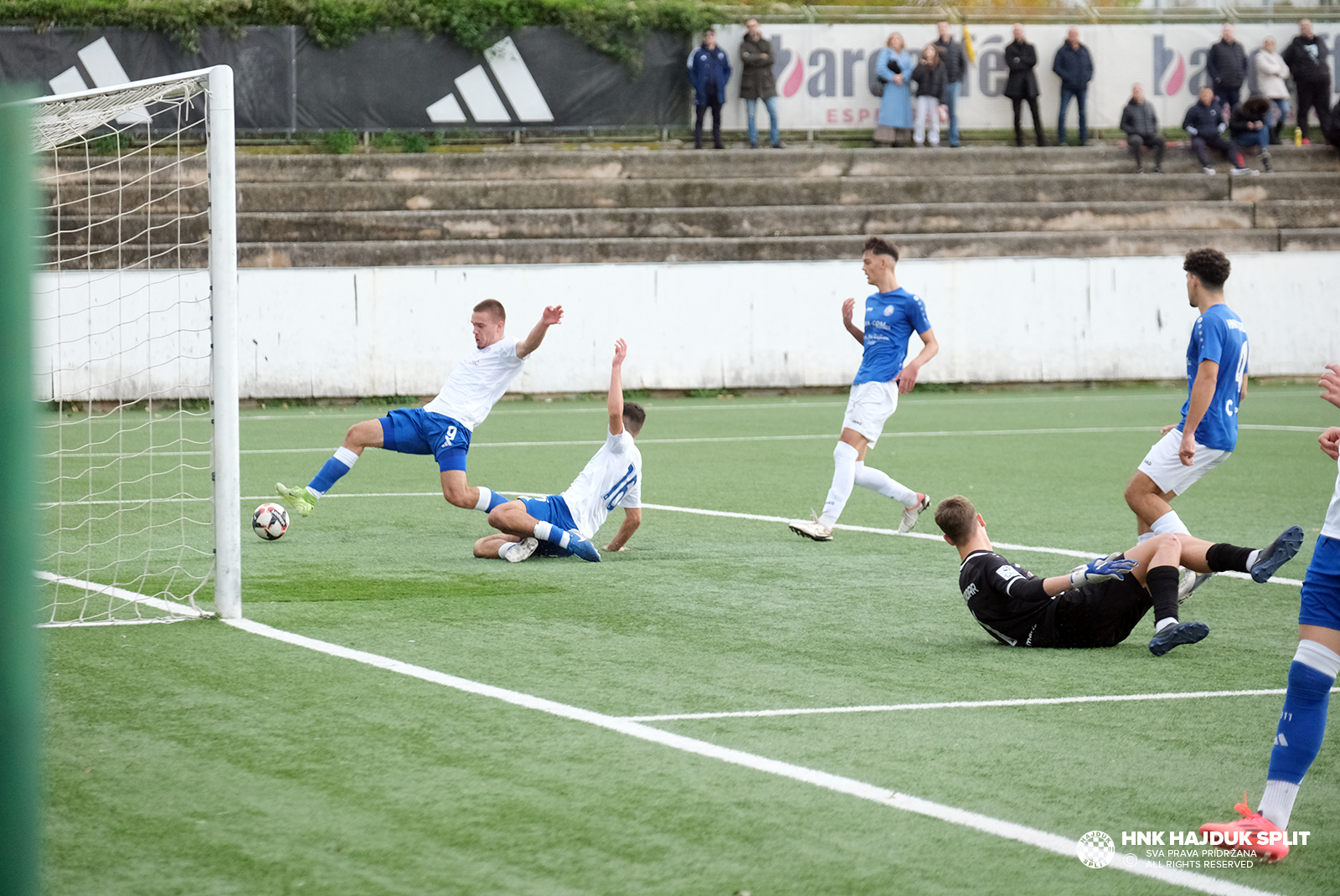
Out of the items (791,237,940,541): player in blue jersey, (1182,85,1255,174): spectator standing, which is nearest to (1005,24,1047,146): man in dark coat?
(1182,85,1255,174): spectator standing

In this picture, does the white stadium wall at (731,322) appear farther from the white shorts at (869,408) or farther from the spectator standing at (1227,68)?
the white shorts at (869,408)

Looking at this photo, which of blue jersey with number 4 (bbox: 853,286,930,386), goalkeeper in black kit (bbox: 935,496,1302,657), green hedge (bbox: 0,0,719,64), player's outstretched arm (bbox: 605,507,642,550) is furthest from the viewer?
green hedge (bbox: 0,0,719,64)

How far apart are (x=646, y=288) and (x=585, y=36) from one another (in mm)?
7315

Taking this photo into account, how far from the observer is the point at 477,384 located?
9859mm

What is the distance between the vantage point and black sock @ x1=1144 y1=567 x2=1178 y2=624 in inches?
234

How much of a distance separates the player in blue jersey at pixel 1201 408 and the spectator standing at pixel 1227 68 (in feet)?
73.6

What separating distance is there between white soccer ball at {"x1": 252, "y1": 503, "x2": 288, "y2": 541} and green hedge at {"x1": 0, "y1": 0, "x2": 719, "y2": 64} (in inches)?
728

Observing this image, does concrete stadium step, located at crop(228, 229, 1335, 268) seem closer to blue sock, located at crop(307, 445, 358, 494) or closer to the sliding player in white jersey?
blue sock, located at crop(307, 445, 358, 494)

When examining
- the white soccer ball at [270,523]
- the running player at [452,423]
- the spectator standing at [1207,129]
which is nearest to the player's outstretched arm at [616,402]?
the running player at [452,423]

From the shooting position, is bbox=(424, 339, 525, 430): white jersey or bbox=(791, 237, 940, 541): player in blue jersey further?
bbox=(791, 237, 940, 541): player in blue jersey

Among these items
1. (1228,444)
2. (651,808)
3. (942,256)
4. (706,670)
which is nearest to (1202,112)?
(942,256)

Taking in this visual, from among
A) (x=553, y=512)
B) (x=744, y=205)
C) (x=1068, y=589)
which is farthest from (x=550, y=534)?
(x=744, y=205)

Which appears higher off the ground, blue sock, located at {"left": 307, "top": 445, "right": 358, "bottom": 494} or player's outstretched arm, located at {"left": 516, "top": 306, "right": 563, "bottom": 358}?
player's outstretched arm, located at {"left": 516, "top": 306, "right": 563, "bottom": 358}

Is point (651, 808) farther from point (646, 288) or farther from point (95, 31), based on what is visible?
point (95, 31)
